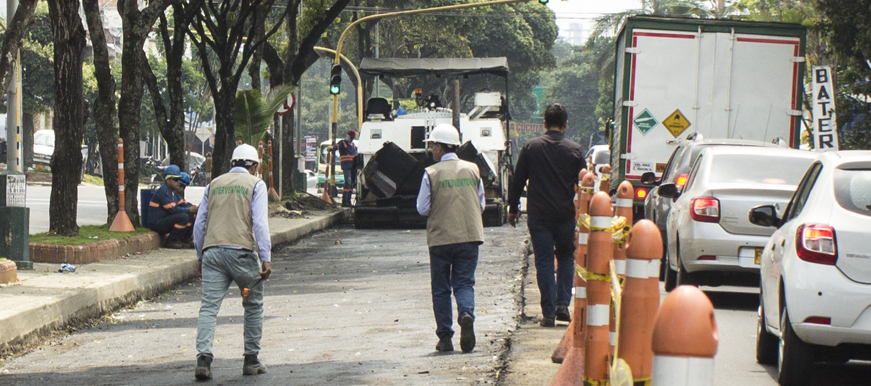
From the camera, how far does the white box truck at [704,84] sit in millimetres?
15422

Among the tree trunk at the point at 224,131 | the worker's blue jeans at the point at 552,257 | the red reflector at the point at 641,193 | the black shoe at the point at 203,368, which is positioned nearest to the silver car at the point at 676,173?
the red reflector at the point at 641,193

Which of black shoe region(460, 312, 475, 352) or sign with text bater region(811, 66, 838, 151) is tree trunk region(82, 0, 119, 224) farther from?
sign with text bater region(811, 66, 838, 151)

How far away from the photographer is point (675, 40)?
15664 millimetres

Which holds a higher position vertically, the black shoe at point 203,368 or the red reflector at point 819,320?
the red reflector at point 819,320

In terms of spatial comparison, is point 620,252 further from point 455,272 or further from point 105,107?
point 105,107

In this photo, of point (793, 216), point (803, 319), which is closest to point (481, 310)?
point (793, 216)

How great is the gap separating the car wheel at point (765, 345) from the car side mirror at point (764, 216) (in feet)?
Answer: 1.99

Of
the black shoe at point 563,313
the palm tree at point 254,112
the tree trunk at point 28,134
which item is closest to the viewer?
the black shoe at point 563,313

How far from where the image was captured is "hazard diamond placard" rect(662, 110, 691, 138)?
1574cm

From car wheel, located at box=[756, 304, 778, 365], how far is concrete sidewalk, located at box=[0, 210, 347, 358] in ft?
16.8

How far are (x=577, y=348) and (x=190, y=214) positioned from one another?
926 cm

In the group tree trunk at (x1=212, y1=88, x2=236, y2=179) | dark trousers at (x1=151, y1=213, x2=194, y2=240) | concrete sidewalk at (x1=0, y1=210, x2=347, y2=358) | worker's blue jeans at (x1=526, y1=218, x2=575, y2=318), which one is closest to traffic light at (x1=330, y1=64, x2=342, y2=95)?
tree trunk at (x1=212, y1=88, x2=236, y2=179)

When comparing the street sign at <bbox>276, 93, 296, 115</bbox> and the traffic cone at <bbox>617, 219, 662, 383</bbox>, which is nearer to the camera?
the traffic cone at <bbox>617, 219, 662, 383</bbox>

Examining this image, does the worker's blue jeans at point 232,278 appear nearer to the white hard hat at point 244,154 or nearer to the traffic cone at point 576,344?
the white hard hat at point 244,154
